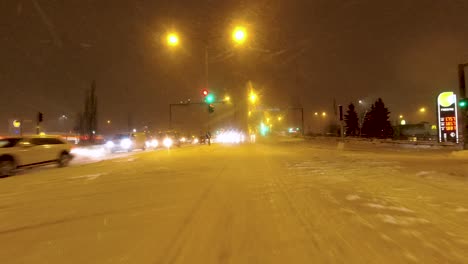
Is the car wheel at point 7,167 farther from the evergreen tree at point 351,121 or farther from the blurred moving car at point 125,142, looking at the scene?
the evergreen tree at point 351,121

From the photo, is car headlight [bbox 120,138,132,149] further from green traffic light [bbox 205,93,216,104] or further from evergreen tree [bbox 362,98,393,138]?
evergreen tree [bbox 362,98,393,138]

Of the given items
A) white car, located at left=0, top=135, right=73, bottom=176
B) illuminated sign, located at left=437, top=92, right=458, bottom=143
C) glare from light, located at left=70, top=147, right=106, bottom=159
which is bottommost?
glare from light, located at left=70, top=147, right=106, bottom=159

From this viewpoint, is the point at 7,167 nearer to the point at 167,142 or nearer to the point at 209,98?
the point at 209,98

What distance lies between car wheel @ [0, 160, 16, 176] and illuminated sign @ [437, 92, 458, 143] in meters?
44.4

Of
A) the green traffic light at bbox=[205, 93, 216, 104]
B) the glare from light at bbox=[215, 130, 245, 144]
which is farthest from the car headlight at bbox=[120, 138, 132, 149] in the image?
the glare from light at bbox=[215, 130, 245, 144]

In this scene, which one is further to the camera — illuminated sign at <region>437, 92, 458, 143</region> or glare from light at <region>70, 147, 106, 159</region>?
illuminated sign at <region>437, 92, 458, 143</region>

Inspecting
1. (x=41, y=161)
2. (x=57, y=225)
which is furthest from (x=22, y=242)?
(x=41, y=161)

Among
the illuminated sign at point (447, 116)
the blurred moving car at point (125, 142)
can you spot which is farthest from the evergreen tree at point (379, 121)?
the blurred moving car at point (125, 142)

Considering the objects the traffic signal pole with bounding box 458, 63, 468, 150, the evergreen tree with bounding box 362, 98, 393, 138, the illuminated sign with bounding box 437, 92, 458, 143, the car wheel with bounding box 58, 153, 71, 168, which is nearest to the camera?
the car wheel with bounding box 58, 153, 71, 168

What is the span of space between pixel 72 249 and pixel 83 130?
234 feet

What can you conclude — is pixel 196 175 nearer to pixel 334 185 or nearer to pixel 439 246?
pixel 334 185

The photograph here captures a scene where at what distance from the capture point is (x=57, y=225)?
19.7 ft

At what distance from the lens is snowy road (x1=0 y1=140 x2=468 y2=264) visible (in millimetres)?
4531

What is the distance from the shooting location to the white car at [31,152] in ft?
47.8
